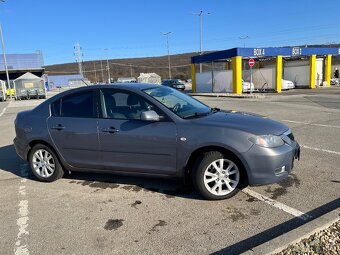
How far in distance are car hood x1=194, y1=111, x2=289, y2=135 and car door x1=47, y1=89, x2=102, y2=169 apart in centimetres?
159

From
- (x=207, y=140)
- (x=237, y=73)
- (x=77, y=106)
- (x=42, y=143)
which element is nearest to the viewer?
(x=207, y=140)

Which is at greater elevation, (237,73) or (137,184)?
(237,73)

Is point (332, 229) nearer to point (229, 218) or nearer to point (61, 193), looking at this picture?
point (229, 218)

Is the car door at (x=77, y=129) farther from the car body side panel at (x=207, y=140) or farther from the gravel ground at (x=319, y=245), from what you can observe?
the gravel ground at (x=319, y=245)

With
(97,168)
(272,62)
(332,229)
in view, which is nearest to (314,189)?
(332,229)

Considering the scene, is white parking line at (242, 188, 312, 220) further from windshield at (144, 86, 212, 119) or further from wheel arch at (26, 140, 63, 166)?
wheel arch at (26, 140, 63, 166)

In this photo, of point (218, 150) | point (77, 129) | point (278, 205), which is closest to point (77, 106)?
point (77, 129)

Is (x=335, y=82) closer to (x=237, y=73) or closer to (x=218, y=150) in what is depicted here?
(x=237, y=73)

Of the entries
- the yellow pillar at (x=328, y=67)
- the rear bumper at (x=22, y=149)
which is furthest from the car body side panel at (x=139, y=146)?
the yellow pillar at (x=328, y=67)

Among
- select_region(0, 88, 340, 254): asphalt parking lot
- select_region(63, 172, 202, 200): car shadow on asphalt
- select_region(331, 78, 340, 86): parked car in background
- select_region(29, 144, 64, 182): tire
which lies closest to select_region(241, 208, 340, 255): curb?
select_region(0, 88, 340, 254): asphalt parking lot

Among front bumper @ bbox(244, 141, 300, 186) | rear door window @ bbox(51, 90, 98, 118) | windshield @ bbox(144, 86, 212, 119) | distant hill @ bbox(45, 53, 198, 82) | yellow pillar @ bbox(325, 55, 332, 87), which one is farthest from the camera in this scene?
distant hill @ bbox(45, 53, 198, 82)

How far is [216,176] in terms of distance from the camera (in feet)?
14.8

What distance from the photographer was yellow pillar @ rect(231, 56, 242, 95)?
97.5 feet

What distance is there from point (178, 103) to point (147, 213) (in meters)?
1.70
